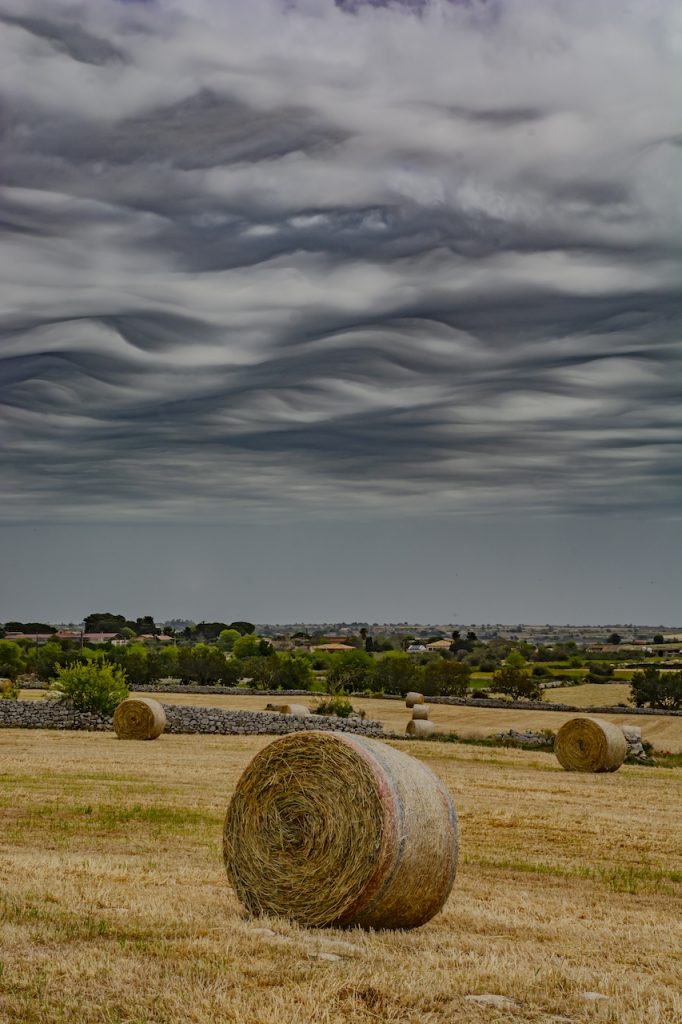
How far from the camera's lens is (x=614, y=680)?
305ft

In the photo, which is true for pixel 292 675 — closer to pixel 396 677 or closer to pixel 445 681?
pixel 396 677

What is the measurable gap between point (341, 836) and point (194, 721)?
33.7 meters

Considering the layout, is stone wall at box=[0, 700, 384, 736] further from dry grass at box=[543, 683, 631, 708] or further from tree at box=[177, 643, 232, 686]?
tree at box=[177, 643, 232, 686]

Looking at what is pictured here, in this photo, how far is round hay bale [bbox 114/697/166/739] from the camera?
37875mm

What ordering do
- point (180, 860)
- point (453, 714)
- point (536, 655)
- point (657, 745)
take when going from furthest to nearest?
point (536, 655), point (453, 714), point (657, 745), point (180, 860)

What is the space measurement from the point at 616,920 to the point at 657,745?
3426 cm

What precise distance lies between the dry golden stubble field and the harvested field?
26.5m

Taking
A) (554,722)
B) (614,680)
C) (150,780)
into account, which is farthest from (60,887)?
(614,680)

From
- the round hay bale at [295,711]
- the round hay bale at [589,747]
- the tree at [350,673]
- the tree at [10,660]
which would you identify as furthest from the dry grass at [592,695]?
the tree at [10,660]

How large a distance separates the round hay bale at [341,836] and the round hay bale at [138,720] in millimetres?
27041

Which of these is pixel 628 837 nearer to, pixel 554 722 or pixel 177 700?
pixel 554 722

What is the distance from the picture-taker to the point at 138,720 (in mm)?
38031

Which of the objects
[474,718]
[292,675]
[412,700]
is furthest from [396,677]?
[474,718]

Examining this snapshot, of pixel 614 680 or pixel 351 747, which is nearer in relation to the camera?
pixel 351 747
